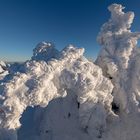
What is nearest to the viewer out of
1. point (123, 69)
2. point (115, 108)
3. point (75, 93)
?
point (75, 93)

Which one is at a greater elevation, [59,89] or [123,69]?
[123,69]

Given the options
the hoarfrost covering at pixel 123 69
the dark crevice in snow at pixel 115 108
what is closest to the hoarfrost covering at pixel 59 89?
the dark crevice in snow at pixel 115 108

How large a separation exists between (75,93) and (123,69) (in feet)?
16.4

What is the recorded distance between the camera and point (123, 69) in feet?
91.4

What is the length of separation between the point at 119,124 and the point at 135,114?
1.62 metres

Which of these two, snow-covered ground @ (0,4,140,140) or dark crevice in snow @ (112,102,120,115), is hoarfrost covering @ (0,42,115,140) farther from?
dark crevice in snow @ (112,102,120,115)

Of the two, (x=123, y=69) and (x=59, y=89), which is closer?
(x=59, y=89)

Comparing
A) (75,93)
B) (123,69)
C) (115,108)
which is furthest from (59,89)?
(123,69)

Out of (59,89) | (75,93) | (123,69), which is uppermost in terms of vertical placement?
(123,69)

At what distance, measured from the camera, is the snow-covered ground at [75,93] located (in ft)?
71.7

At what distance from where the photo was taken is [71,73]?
79.5 feet

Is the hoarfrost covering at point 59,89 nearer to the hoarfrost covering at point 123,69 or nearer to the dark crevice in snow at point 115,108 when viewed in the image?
the dark crevice in snow at point 115,108

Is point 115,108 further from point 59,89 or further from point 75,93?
point 59,89

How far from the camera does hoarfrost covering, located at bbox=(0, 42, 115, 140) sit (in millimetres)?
21078
